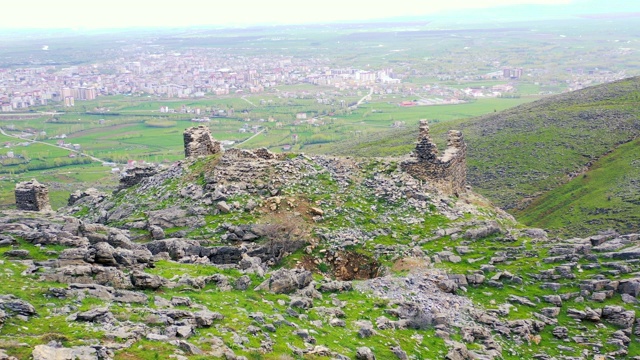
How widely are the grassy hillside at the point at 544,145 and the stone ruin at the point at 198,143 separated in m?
31.9

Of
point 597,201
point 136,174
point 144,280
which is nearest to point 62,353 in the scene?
point 144,280

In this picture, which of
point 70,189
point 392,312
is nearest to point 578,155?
point 392,312

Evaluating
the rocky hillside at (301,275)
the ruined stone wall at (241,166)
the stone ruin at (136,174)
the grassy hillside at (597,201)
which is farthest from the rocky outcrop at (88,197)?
the grassy hillside at (597,201)

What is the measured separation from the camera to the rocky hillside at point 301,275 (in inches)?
732

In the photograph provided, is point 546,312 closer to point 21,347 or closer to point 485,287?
point 485,287

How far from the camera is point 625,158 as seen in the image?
2729 inches

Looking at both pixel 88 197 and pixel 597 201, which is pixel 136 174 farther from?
pixel 597 201

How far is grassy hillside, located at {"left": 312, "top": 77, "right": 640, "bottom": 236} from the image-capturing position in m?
69.0

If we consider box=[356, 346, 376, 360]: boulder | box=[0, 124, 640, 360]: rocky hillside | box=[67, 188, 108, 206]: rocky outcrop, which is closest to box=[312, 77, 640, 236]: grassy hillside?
box=[0, 124, 640, 360]: rocky hillside

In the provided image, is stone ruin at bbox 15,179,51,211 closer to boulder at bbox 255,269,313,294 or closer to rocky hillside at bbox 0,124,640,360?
rocky hillside at bbox 0,124,640,360

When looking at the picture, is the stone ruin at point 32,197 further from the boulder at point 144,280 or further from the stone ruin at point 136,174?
the boulder at point 144,280

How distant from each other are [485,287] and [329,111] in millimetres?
160027

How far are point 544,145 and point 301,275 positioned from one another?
6466 cm

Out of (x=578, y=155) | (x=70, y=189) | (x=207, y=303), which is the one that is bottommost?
(x=70, y=189)
